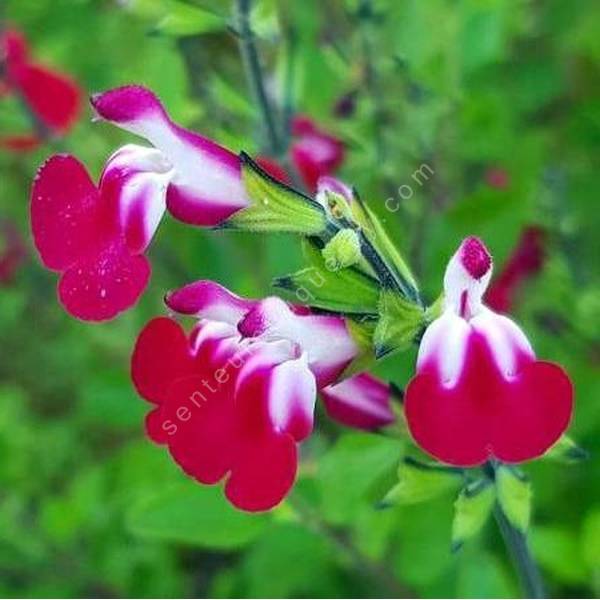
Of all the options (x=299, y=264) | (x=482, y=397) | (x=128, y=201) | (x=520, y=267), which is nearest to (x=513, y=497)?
(x=482, y=397)

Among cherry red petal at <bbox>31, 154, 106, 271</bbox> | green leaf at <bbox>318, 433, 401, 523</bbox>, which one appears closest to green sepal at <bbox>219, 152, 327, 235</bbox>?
cherry red petal at <bbox>31, 154, 106, 271</bbox>

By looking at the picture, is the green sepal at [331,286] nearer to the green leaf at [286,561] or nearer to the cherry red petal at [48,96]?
the green leaf at [286,561]

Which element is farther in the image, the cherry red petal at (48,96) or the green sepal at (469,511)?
the cherry red petal at (48,96)

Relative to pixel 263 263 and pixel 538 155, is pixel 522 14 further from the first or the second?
pixel 263 263

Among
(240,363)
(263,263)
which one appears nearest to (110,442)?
(263,263)

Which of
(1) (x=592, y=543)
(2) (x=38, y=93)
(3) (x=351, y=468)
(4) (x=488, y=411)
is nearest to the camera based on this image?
(4) (x=488, y=411)

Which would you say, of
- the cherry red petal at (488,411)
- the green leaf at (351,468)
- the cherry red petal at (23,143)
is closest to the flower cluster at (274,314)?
the cherry red petal at (488,411)

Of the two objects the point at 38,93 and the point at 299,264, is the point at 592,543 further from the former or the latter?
the point at 38,93
